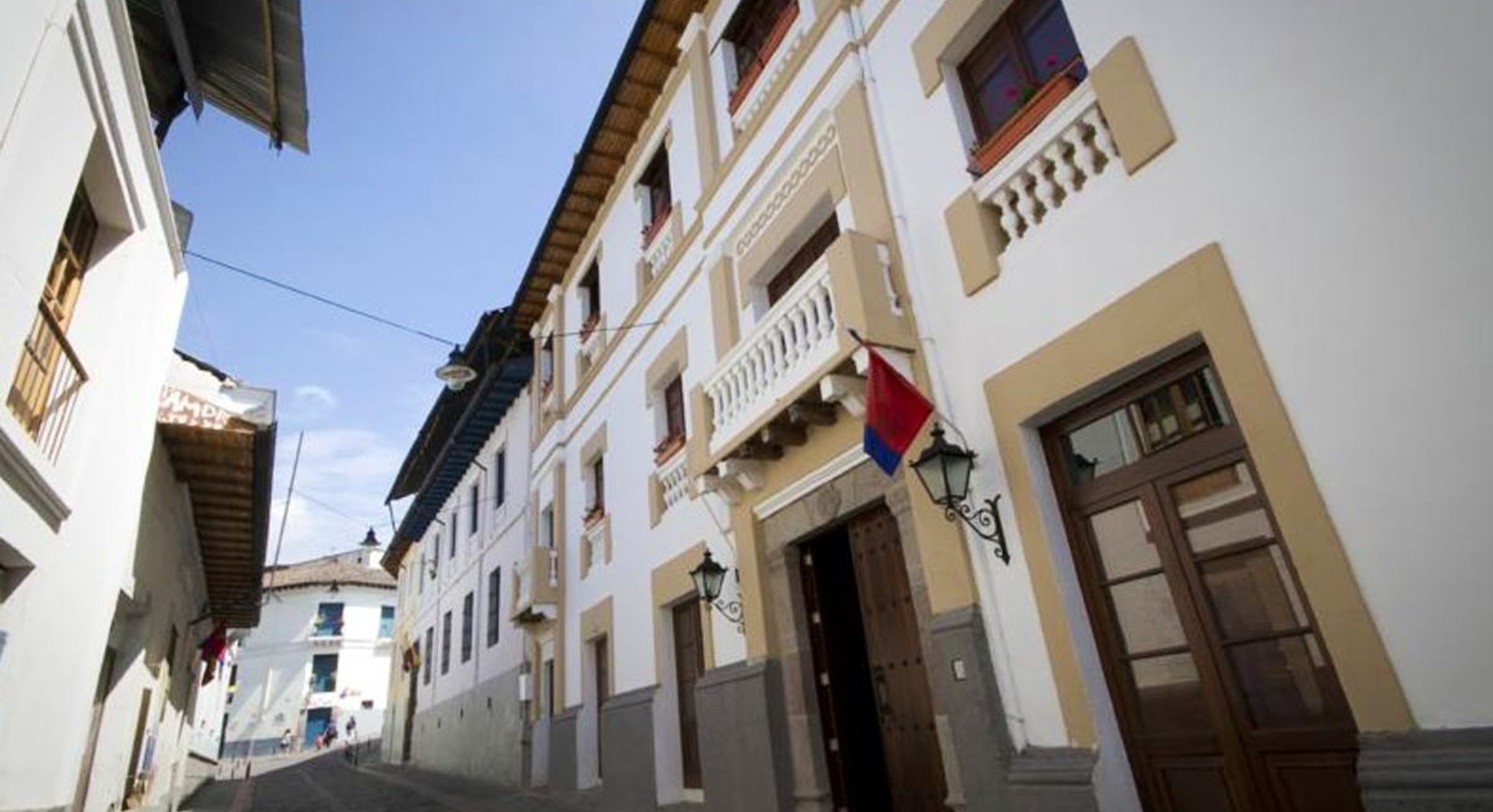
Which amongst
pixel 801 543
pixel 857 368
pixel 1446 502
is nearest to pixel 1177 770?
pixel 1446 502

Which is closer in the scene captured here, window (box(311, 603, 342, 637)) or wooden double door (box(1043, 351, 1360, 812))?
wooden double door (box(1043, 351, 1360, 812))

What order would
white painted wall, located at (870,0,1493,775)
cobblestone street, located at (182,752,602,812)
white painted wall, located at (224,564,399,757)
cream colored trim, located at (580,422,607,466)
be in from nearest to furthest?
white painted wall, located at (870,0,1493,775)
cobblestone street, located at (182,752,602,812)
cream colored trim, located at (580,422,607,466)
white painted wall, located at (224,564,399,757)

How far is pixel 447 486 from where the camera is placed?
22.6m

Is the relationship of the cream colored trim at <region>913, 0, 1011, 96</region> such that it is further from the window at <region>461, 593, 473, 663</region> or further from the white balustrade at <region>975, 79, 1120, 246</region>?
the window at <region>461, 593, 473, 663</region>

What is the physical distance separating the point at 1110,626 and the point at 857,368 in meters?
2.36

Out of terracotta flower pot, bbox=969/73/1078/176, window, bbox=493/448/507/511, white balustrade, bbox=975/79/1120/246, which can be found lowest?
white balustrade, bbox=975/79/1120/246

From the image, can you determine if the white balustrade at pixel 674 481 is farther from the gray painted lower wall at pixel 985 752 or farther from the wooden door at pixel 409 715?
the wooden door at pixel 409 715

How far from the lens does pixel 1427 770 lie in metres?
2.88

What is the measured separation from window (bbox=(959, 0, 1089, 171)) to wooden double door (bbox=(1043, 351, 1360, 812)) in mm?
1928

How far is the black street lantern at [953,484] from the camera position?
4.82m

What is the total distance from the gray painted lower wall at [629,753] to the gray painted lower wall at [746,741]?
1.76 m

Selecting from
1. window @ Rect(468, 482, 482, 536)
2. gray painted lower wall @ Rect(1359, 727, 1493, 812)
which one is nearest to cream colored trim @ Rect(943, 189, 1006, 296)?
gray painted lower wall @ Rect(1359, 727, 1493, 812)

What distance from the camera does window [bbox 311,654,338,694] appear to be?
127 feet

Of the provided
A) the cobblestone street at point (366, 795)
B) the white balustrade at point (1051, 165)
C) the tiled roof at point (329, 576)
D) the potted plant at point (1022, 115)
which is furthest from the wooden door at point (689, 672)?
the tiled roof at point (329, 576)
